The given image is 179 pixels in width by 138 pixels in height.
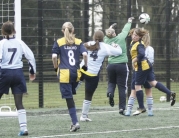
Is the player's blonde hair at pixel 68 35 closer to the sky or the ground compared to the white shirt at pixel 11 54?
closer to the sky

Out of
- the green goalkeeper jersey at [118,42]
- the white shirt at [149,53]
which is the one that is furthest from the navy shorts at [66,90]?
the white shirt at [149,53]

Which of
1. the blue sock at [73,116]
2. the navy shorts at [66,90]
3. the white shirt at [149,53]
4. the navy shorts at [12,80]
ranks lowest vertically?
the blue sock at [73,116]

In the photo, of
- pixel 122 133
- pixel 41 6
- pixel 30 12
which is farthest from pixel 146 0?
pixel 122 133

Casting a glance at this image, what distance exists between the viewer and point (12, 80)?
33.4 ft

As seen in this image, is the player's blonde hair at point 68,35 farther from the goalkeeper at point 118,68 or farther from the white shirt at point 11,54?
the goalkeeper at point 118,68

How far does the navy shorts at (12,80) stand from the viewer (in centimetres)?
1018

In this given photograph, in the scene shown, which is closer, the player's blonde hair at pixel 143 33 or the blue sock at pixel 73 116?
the blue sock at pixel 73 116

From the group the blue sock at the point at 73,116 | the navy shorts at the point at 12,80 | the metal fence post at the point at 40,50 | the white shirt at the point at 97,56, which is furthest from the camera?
the metal fence post at the point at 40,50

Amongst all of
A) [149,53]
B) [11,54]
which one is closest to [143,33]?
[149,53]

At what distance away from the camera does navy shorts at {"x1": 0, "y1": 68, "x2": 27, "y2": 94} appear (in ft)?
33.4

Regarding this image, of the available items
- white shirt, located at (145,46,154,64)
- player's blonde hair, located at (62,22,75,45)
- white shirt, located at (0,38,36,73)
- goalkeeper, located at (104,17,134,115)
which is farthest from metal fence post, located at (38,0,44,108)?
white shirt, located at (0,38,36,73)

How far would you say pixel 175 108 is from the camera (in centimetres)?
1527

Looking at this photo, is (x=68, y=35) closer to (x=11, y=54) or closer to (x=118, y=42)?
(x=11, y=54)

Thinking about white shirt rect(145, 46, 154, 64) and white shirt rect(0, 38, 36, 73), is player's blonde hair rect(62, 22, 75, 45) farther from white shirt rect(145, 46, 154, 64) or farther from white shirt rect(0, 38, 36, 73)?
white shirt rect(145, 46, 154, 64)
